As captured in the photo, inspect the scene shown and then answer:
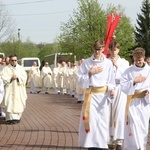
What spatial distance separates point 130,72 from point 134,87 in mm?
277

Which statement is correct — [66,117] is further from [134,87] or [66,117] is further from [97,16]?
[97,16]

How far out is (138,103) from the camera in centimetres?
782

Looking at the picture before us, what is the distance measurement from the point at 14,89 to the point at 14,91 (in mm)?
58

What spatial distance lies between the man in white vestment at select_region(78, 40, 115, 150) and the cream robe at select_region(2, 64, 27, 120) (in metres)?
5.84

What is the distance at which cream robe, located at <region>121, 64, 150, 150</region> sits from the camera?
7.64 metres

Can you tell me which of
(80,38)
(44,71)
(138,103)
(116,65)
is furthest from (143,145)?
(80,38)

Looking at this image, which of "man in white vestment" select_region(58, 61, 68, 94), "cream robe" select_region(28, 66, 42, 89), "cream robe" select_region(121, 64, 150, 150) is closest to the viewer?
"cream robe" select_region(121, 64, 150, 150)

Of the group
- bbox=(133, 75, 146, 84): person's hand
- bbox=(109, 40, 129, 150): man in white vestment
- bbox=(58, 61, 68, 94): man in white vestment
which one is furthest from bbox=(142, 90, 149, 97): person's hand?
bbox=(58, 61, 68, 94): man in white vestment

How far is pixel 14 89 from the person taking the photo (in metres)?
13.8

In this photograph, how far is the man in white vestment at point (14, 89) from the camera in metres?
13.5

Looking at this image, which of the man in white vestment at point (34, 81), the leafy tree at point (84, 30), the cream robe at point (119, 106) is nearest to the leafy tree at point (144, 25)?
the leafy tree at point (84, 30)

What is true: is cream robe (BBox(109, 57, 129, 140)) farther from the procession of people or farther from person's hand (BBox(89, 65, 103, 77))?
person's hand (BBox(89, 65, 103, 77))

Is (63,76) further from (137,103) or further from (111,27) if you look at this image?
(137,103)

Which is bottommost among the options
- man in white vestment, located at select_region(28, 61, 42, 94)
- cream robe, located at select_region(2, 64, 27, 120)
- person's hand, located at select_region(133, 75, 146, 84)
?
man in white vestment, located at select_region(28, 61, 42, 94)
